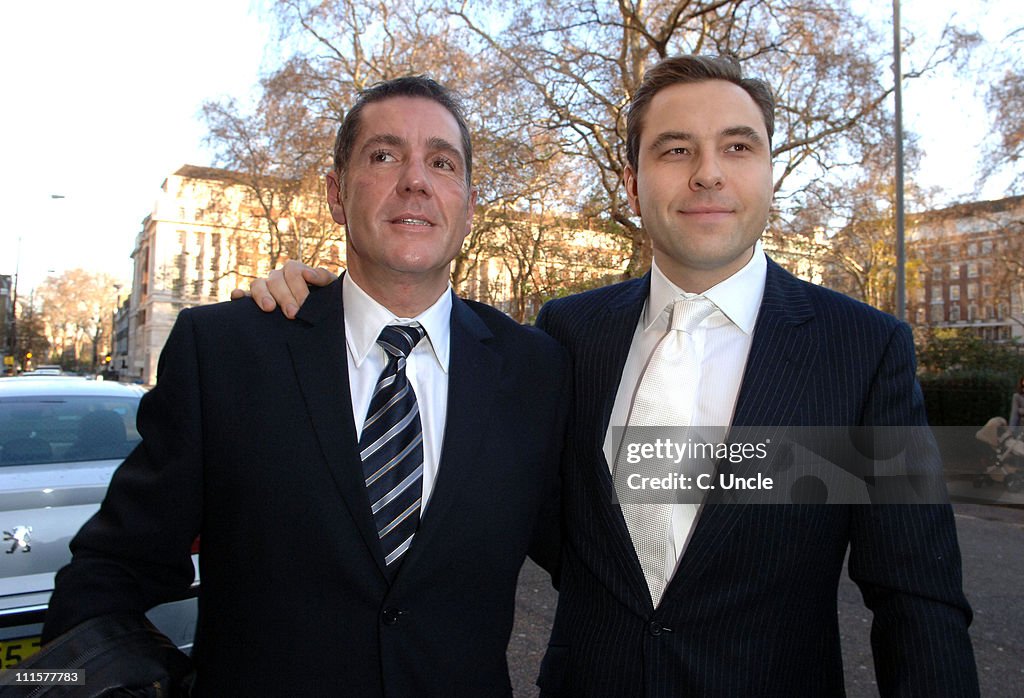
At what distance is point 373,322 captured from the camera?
6.36 ft

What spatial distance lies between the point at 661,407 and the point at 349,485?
2.51 feet

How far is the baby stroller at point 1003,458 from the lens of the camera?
37.1ft

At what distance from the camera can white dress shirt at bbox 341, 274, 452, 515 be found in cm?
185

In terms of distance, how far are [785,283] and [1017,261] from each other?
1040 inches

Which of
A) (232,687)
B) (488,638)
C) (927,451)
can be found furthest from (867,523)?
(232,687)

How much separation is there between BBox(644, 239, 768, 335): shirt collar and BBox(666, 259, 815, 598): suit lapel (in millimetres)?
45

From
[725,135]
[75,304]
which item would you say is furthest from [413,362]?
[75,304]

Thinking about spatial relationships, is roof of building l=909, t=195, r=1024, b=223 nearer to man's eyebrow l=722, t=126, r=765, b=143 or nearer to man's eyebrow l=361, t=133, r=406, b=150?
man's eyebrow l=722, t=126, r=765, b=143

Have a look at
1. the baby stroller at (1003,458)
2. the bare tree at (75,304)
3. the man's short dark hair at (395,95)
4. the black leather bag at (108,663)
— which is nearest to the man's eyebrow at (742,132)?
the man's short dark hair at (395,95)

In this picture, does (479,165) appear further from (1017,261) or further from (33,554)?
(1017,261)

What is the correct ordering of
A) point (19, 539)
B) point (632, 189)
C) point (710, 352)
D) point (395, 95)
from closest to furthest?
point (710, 352) → point (395, 95) → point (632, 189) → point (19, 539)

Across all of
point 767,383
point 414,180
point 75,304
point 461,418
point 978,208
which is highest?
point 978,208

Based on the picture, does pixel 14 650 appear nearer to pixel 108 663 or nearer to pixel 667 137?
pixel 108 663

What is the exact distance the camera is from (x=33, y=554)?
9.64 ft
